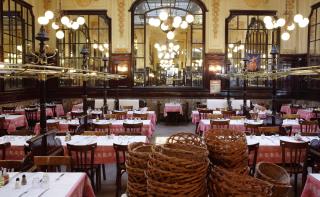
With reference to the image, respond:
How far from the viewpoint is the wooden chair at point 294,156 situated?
5016 mm

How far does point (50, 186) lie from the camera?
3354 mm

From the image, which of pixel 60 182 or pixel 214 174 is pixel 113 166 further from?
pixel 214 174

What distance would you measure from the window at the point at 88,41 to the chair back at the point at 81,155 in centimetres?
991

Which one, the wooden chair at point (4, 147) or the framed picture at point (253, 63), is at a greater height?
the framed picture at point (253, 63)

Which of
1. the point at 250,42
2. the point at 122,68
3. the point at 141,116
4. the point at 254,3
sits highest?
the point at 254,3

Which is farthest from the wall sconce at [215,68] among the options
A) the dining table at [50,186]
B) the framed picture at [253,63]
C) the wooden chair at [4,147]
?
the dining table at [50,186]

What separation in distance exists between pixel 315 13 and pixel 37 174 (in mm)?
12906

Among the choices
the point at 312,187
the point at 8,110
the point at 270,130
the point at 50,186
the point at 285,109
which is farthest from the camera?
the point at 285,109

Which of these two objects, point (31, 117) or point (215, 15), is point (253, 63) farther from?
point (31, 117)

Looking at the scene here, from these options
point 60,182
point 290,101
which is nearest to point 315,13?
point 290,101

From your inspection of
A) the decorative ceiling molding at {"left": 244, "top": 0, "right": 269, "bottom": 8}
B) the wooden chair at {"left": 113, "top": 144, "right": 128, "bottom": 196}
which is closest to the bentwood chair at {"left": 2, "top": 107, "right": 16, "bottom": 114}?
the wooden chair at {"left": 113, "top": 144, "right": 128, "bottom": 196}

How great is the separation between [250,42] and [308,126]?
7548mm

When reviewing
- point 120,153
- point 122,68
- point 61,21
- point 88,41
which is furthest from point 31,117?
point 120,153

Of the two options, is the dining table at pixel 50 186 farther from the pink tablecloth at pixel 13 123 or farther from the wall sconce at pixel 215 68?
the wall sconce at pixel 215 68
